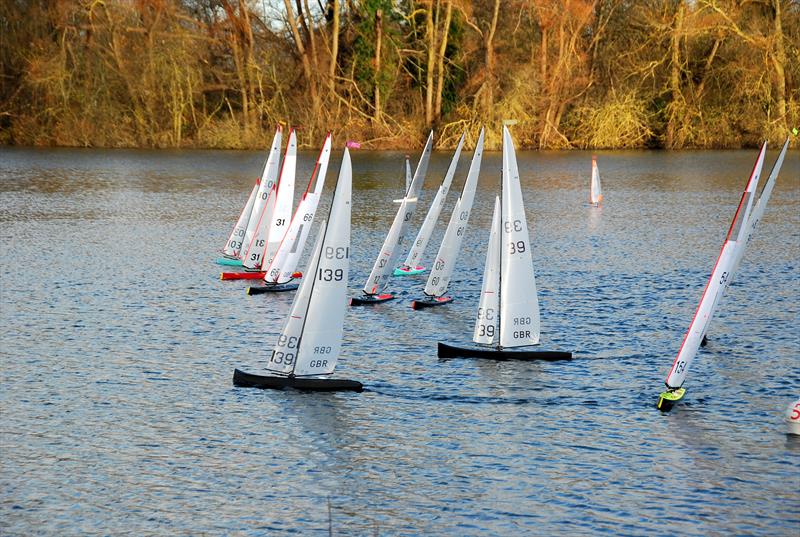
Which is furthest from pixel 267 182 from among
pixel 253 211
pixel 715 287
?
pixel 715 287

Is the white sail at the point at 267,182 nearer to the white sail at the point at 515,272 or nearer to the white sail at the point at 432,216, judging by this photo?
the white sail at the point at 432,216

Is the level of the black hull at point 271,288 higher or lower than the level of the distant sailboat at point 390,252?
lower

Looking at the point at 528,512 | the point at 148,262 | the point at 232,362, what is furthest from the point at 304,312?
the point at 148,262

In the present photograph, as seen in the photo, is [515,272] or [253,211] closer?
[515,272]

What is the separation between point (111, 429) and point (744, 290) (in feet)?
39.9

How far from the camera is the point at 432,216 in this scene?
2089 centimetres

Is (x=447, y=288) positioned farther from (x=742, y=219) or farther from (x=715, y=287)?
(x=742, y=219)

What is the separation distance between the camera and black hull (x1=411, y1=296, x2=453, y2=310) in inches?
752

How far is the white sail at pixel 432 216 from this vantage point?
785 inches

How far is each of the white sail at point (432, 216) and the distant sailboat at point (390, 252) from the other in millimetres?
457

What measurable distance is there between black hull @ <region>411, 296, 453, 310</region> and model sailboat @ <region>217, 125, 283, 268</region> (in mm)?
5345

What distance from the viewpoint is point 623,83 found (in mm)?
65750

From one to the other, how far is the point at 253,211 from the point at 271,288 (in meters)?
3.76

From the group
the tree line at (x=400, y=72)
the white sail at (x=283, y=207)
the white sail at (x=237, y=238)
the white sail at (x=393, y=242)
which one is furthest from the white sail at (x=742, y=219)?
the tree line at (x=400, y=72)
